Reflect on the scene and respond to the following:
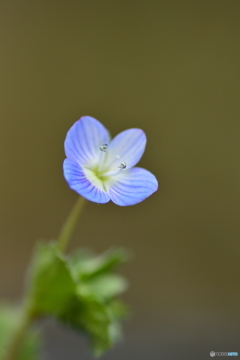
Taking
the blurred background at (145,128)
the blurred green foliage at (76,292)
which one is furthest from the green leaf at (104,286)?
the blurred background at (145,128)

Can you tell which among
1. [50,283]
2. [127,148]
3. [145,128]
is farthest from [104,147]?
[145,128]

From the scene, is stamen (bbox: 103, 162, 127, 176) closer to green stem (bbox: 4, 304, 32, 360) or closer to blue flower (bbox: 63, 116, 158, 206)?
blue flower (bbox: 63, 116, 158, 206)

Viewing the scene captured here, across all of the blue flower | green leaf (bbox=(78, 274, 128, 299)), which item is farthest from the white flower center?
green leaf (bbox=(78, 274, 128, 299))

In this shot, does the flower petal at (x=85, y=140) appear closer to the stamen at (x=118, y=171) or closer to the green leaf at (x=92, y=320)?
the stamen at (x=118, y=171)

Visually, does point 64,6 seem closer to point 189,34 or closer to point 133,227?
point 189,34

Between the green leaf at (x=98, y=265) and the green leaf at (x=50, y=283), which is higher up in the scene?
the green leaf at (x=98, y=265)

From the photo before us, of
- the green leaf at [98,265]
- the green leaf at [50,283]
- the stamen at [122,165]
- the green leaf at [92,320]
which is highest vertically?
the stamen at [122,165]
